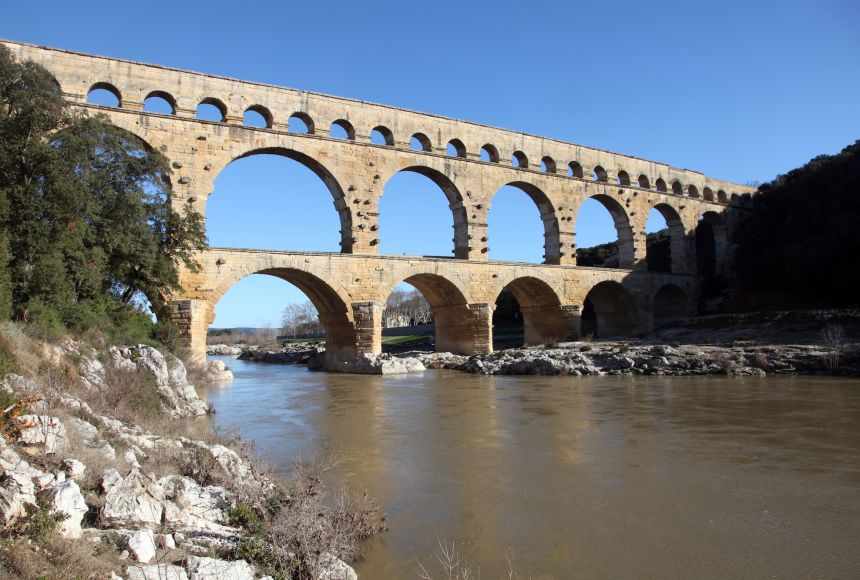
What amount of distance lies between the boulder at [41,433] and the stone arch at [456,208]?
19.2 meters

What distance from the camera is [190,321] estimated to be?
1641 centimetres

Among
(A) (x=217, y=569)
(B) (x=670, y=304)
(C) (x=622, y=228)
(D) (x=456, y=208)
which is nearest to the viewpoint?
(A) (x=217, y=569)

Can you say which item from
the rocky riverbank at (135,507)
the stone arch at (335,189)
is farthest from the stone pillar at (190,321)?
the rocky riverbank at (135,507)

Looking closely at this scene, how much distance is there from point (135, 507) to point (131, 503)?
0.03m

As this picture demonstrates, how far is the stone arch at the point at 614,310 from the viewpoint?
1059 inches

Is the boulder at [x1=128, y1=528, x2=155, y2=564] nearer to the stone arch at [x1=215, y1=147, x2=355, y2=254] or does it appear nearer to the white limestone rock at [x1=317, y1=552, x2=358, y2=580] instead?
the white limestone rock at [x1=317, y1=552, x2=358, y2=580]

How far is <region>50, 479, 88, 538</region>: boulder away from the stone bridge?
13851 mm

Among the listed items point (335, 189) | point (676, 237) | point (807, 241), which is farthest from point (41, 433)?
point (676, 237)

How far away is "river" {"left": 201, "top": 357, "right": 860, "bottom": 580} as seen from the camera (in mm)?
3904

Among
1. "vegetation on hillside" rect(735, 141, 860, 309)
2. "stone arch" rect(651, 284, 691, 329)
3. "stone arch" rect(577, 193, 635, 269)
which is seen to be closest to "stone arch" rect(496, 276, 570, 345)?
"stone arch" rect(577, 193, 635, 269)

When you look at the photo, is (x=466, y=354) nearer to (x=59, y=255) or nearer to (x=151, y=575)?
(x=59, y=255)

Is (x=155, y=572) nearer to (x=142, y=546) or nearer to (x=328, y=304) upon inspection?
(x=142, y=546)

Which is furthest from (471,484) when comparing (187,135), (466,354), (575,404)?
(466,354)

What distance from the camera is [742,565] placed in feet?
12.2
